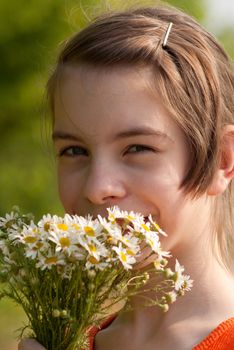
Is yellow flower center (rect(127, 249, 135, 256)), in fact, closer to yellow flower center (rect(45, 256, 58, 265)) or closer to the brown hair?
yellow flower center (rect(45, 256, 58, 265))

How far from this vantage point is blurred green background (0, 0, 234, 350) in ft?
30.2

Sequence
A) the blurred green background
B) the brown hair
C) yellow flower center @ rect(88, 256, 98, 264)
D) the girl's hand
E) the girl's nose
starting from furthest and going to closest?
1. the blurred green background
2. the brown hair
3. the girl's nose
4. the girl's hand
5. yellow flower center @ rect(88, 256, 98, 264)

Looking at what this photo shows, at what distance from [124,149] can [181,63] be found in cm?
30

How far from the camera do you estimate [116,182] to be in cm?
216

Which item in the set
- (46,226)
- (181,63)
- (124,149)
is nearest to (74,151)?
(124,149)

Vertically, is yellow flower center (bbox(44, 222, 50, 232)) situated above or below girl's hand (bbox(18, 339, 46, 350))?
above

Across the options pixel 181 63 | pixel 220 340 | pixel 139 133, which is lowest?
pixel 220 340

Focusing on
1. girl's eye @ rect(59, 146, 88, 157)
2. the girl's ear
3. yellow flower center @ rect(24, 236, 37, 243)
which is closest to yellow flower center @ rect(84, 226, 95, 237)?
yellow flower center @ rect(24, 236, 37, 243)

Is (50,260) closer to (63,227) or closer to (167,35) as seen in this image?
(63,227)

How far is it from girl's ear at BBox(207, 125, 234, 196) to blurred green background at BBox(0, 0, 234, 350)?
6.43m

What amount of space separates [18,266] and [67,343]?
0.20 m

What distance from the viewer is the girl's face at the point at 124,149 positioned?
217 centimetres

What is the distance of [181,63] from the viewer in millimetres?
2314

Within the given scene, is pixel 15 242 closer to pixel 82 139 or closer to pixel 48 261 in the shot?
pixel 48 261
